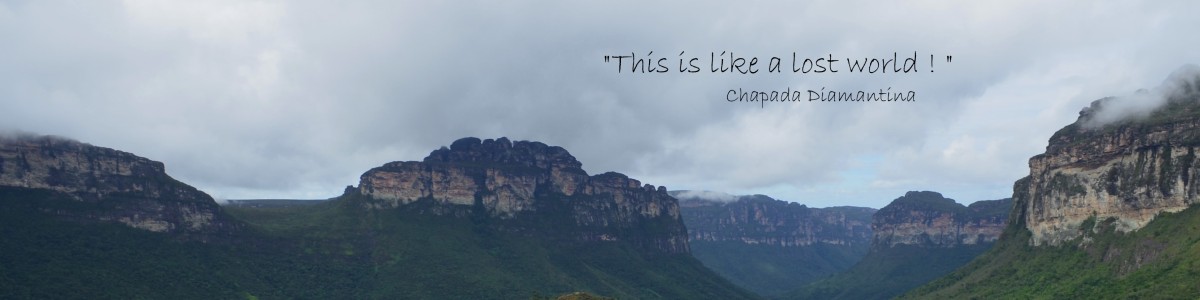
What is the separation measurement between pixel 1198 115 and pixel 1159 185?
56.5 feet

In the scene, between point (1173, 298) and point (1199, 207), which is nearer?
point (1173, 298)

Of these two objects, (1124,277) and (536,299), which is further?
(1124,277)

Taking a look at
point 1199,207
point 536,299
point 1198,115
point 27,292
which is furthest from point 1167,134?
point 27,292

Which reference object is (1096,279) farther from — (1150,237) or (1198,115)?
(1198,115)

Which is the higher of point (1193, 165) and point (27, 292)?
point (1193, 165)

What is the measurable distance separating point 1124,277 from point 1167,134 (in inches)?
1453

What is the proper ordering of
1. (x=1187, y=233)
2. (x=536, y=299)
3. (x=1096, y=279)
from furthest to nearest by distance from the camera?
(x=1096, y=279)
(x=1187, y=233)
(x=536, y=299)

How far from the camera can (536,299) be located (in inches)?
Answer: 5423

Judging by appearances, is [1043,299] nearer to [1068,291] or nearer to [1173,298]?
[1068,291]

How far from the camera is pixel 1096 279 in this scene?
195250 millimetres

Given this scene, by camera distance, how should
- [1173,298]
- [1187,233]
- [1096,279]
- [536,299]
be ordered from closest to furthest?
[536,299] < [1173,298] < [1187,233] < [1096,279]

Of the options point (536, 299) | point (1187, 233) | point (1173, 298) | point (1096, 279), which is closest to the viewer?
point (536, 299)

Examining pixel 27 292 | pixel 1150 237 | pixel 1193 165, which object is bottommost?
pixel 27 292

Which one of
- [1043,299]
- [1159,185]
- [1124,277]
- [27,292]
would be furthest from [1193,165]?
[27,292]
